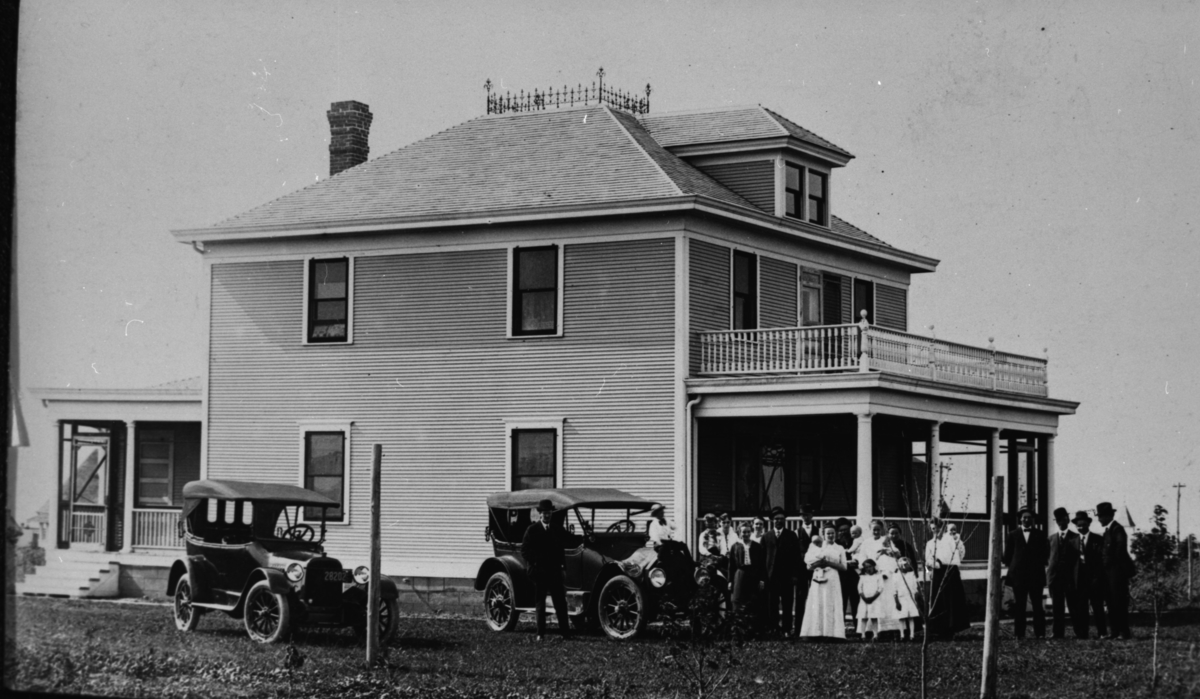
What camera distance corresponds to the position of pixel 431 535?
29922mm

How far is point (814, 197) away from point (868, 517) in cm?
829

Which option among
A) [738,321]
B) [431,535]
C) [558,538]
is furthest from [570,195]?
[558,538]

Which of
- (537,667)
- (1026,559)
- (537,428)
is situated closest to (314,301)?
(537,428)

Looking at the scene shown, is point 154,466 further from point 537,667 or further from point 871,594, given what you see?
point 537,667

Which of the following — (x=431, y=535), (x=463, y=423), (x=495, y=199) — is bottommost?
(x=431, y=535)

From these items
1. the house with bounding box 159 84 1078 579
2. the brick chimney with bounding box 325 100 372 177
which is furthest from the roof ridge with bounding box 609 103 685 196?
the brick chimney with bounding box 325 100 372 177

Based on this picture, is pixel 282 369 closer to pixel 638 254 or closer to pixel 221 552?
pixel 638 254

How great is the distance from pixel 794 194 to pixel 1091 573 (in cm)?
1115

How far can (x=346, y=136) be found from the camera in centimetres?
3556

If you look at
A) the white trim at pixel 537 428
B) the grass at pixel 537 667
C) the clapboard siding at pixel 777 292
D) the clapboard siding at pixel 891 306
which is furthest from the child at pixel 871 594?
the clapboard siding at pixel 891 306

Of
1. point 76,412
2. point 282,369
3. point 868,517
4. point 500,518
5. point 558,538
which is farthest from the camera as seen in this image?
point 76,412

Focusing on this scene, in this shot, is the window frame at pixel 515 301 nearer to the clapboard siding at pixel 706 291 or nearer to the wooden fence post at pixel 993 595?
the clapboard siding at pixel 706 291

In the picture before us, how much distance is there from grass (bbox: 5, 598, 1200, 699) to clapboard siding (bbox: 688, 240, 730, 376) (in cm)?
763

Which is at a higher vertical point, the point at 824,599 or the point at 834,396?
the point at 834,396
